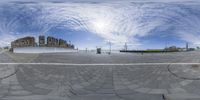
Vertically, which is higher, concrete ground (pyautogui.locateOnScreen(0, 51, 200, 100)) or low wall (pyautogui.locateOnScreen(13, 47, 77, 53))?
low wall (pyautogui.locateOnScreen(13, 47, 77, 53))

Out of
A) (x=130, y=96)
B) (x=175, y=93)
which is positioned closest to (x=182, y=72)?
(x=175, y=93)

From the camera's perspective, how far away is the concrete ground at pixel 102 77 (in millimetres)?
3197

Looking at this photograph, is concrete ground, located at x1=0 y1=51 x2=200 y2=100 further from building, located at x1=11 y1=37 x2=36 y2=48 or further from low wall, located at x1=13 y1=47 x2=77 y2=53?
building, located at x1=11 y1=37 x2=36 y2=48

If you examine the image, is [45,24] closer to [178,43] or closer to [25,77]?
[25,77]

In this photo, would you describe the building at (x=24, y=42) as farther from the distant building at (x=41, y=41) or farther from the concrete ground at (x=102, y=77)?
the concrete ground at (x=102, y=77)

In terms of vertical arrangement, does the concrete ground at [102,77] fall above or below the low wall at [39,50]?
below

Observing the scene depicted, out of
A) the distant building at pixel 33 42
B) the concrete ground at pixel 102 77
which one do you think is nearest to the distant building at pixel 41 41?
the distant building at pixel 33 42

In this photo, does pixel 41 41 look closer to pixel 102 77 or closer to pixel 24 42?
pixel 24 42

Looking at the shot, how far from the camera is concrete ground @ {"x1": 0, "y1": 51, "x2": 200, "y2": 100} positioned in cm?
320

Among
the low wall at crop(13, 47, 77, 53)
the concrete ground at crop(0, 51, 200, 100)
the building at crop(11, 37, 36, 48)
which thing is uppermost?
the building at crop(11, 37, 36, 48)

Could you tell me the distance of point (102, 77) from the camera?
3.27m

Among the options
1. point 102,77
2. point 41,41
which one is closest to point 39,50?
point 41,41

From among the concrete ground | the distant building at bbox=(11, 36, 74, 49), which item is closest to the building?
the distant building at bbox=(11, 36, 74, 49)

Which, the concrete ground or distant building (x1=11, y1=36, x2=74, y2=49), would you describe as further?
the concrete ground
